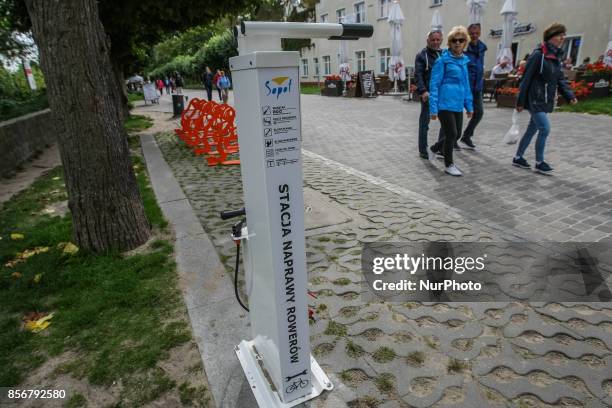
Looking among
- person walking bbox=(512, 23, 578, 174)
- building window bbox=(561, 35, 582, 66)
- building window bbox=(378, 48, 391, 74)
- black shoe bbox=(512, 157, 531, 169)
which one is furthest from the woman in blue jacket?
building window bbox=(378, 48, 391, 74)

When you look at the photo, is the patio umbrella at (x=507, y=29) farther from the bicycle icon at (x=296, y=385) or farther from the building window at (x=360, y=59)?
the bicycle icon at (x=296, y=385)

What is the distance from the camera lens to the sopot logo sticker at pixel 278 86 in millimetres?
1469

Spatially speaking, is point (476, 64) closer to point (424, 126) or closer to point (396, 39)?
point (424, 126)

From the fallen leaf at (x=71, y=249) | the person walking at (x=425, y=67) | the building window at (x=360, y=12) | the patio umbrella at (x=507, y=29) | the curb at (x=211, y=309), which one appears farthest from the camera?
the building window at (x=360, y=12)

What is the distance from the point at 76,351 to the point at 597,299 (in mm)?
3723

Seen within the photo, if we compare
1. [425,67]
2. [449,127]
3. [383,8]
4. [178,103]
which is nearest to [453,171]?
[449,127]

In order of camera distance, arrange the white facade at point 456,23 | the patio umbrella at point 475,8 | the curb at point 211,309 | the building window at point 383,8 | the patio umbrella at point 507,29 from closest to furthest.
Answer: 1. the curb at point 211,309
2. the patio umbrella at point 507,29
3. the patio umbrella at point 475,8
4. the white facade at point 456,23
5. the building window at point 383,8

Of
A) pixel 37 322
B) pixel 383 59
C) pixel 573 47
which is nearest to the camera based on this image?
→ pixel 37 322

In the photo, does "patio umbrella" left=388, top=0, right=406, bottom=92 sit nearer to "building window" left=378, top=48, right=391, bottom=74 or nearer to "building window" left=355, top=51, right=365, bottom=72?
"building window" left=378, top=48, right=391, bottom=74

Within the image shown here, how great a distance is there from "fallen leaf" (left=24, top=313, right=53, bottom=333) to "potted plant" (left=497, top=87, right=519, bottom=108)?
13634 millimetres

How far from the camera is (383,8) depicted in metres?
26.5

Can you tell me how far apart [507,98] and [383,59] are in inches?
639

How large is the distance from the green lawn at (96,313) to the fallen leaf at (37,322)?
0.12ft

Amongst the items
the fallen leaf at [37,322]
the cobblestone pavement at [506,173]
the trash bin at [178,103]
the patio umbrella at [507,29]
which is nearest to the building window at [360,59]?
the patio umbrella at [507,29]
